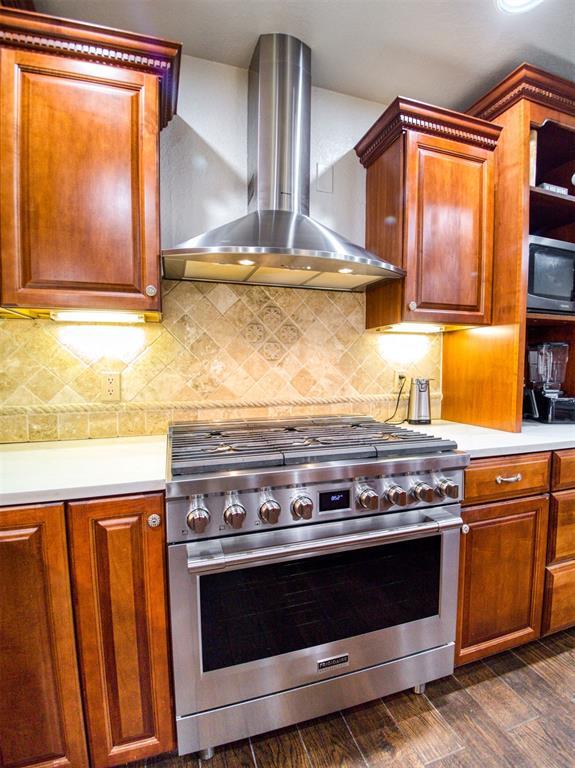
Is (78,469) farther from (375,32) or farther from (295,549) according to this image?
(375,32)

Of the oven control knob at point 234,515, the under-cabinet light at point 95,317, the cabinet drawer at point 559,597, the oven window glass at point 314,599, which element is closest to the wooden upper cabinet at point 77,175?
the under-cabinet light at point 95,317

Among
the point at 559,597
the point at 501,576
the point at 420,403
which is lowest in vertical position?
the point at 559,597

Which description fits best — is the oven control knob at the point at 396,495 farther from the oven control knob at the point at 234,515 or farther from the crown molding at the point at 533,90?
the crown molding at the point at 533,90

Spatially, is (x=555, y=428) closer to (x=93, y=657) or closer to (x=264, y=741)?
(x=264, y=741)

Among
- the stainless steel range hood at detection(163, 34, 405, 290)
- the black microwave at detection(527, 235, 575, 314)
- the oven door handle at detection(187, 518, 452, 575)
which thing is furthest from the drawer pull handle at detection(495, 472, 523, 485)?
the stainless steel range hood at detection(163, 34, 405, 290)

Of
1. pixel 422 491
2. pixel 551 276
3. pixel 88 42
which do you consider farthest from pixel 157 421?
pixel 551 276

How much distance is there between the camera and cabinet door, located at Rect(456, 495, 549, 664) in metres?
1.44

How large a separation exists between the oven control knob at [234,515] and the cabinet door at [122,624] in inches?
7.4

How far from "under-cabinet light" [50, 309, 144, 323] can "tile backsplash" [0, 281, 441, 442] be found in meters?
0.04

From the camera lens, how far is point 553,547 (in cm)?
158

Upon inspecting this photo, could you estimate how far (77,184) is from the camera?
1.28m

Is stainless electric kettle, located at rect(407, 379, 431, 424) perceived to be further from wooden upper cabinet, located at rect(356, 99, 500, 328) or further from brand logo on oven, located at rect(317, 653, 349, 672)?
brand logo on oven, located at rect(317, 653, 349, 672)

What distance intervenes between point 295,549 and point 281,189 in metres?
1.44

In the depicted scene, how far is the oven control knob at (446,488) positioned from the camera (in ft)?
4.39
